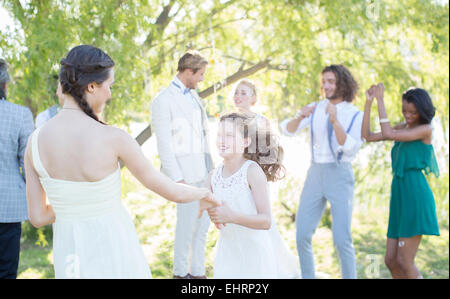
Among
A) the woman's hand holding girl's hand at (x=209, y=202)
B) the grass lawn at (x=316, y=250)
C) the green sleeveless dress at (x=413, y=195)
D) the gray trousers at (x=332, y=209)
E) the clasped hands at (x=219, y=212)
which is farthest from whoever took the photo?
the grass lawn at (x=316, y=250)

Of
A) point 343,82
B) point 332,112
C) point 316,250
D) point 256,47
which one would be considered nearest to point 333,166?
point 332,112

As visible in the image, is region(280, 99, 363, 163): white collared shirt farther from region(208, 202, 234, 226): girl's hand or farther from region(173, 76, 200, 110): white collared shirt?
region(208, 202, 234, 226): girl's hand

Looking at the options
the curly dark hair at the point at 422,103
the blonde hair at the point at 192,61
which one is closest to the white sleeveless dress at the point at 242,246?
the blonde hair at the point at 192,61

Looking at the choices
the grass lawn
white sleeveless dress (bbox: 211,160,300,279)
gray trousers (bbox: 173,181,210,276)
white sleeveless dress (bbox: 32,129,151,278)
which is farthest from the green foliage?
white sleeveless dress (bbox: 32,129,151,278)

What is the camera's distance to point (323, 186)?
4.13 m

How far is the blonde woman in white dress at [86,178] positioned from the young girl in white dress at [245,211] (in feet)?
2.50

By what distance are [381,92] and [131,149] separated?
2915 millimetres

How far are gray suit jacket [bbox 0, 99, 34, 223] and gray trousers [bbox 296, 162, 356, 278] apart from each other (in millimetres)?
2206

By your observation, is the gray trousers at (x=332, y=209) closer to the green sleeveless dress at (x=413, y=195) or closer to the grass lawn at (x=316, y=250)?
the green sleeveless dress at (x=413, y=195)

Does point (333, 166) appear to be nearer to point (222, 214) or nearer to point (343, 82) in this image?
point (343, 82)

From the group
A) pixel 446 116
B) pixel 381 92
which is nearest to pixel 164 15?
pixel 381 92

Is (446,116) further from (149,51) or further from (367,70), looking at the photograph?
(149,51)

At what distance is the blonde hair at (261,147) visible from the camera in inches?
123
